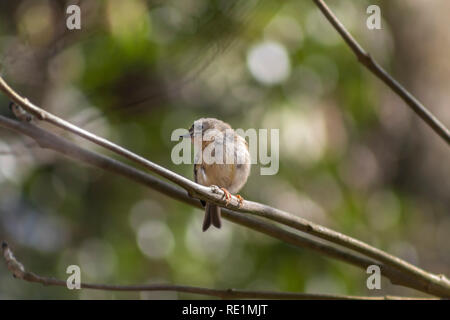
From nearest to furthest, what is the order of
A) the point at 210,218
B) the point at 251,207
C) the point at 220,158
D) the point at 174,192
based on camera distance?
the point at 251,207, the point at 174,192, the point at 220,158, the point at 210,218

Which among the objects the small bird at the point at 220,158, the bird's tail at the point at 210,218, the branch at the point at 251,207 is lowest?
the branch at the point at 251,207

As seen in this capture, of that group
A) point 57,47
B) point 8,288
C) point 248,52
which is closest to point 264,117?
point 248,52

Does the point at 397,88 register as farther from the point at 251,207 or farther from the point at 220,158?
the point at 220,158

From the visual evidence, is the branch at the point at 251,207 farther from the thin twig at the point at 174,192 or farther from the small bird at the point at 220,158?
the small bird at the point at 220,158

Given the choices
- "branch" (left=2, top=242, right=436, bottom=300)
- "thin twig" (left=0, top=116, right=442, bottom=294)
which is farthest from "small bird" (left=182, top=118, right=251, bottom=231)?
"branch" (left=2, top=242, right=436, bottom=300)

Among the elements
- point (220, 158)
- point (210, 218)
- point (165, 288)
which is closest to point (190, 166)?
point (210, 218)

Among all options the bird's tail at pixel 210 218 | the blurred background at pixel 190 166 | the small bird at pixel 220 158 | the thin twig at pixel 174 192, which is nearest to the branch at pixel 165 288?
the thin twig at pixel 174 192
